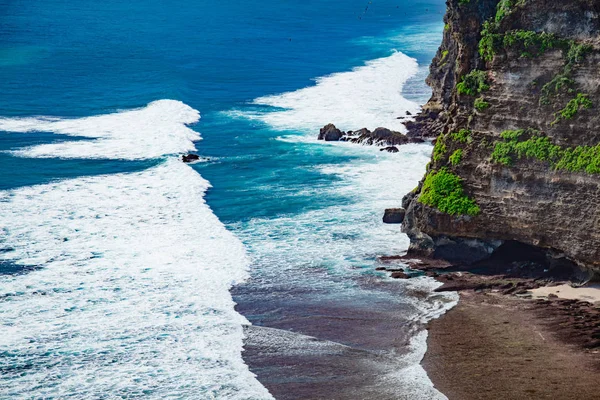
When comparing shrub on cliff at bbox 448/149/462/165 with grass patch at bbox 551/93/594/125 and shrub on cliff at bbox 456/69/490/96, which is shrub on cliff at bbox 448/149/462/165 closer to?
shrub on cliff at bbox 456/69/490/96

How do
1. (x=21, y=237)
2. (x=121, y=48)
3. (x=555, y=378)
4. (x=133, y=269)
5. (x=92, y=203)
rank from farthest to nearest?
(x=121, y=48) < (x=92, y=203) < (x=21, y=237) < (x=133, y=269) < (x=555, y=378)

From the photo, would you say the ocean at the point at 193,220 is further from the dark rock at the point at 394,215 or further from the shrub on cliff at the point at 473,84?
the shrub on cliff at the point at 473,84

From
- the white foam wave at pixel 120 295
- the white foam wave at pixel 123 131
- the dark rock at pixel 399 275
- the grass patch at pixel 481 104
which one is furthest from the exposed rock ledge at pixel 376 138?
the grass patch at pixel 481 104

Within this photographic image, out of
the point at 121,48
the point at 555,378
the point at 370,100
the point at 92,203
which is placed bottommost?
the point at 555,378

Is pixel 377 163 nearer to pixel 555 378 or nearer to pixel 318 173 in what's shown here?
pixel 318 173

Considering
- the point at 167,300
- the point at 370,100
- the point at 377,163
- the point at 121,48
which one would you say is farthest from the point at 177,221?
the point at 121,48

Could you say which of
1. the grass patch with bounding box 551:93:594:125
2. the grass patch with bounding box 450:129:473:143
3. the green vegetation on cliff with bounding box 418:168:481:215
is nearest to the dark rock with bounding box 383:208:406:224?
the green vegetation on cliff with bounding box 418:168:481:215
